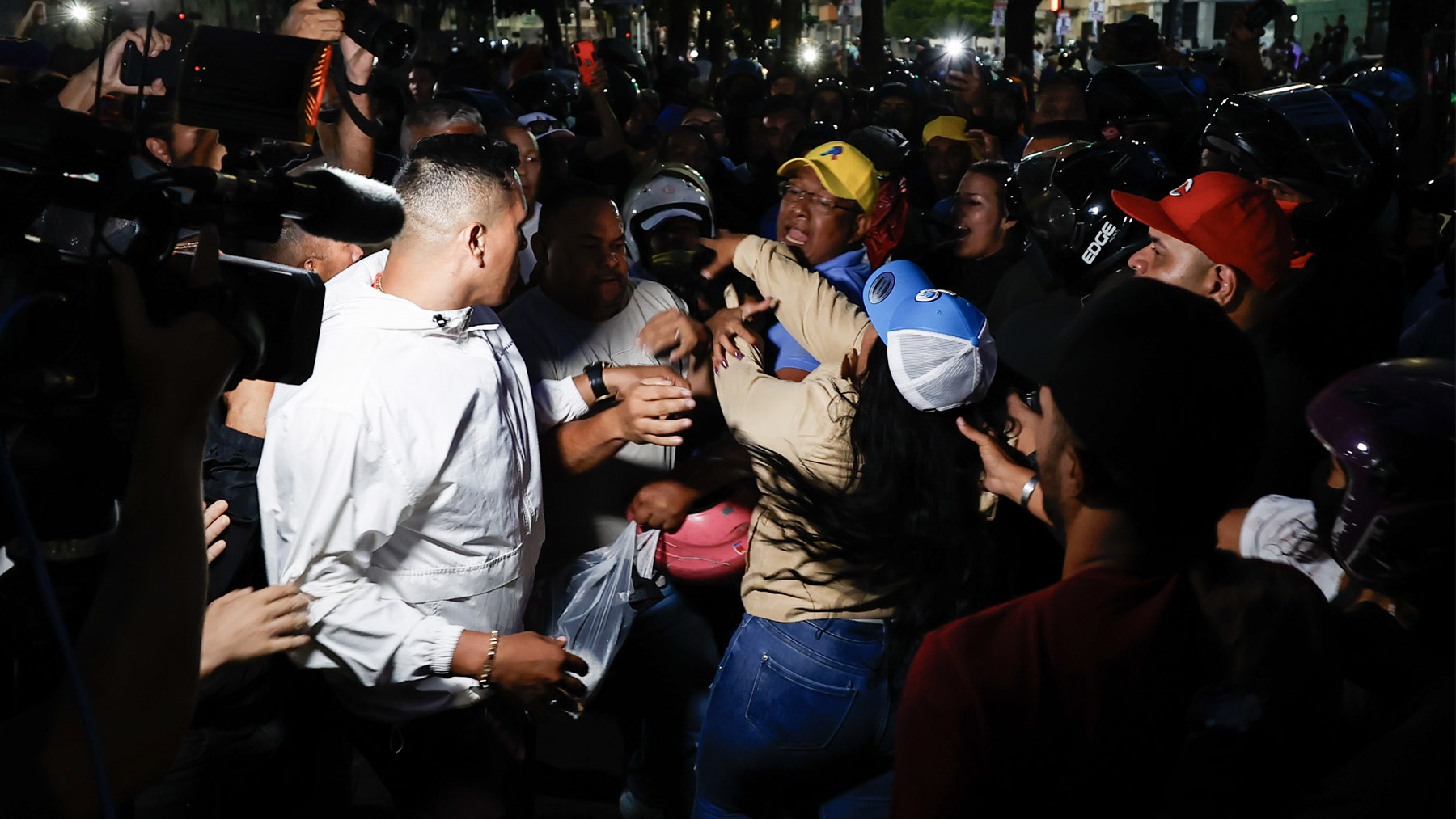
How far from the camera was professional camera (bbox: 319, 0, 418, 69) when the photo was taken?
4.29 metres

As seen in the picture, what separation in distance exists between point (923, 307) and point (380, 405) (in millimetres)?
1261

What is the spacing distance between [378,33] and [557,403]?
2131 millimetres

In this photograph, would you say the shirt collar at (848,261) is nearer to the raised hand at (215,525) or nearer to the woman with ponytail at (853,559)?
the woman with ponytail at (853,559)

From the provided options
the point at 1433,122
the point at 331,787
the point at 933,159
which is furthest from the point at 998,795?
the point at 1433,122

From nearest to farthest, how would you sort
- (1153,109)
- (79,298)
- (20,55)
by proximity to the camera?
(79,298) → (20,55) → (1153,109)

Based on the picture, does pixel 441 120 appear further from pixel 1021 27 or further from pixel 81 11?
pixel 1021 27

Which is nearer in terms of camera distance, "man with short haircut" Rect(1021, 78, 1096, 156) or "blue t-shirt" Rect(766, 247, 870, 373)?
"blue t-shirt" Rect(766, 247, 870, 373)

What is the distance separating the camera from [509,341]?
2.88m

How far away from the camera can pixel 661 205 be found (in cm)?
411

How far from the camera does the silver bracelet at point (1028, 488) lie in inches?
88.7

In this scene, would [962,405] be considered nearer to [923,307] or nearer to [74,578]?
[923,307]

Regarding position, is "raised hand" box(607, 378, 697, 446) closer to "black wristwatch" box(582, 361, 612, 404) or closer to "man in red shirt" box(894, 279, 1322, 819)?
"black wristwatch" box(582, 361, 612, 404)

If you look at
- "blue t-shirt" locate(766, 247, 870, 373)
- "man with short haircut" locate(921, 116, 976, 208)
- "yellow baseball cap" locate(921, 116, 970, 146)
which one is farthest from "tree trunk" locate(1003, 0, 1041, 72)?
"blue t-shirt" locate(766, 247, 870, 373)

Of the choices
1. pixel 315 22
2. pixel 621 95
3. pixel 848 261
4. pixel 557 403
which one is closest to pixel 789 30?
pixel 621 95
